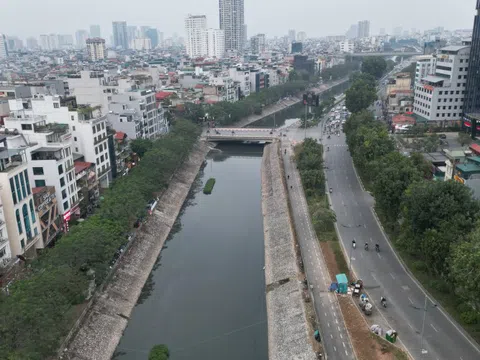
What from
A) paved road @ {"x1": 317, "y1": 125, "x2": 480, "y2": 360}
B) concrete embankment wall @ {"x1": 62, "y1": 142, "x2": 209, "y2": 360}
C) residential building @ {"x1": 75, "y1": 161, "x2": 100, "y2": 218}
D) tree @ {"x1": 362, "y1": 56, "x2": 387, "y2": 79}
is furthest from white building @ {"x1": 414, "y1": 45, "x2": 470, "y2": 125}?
tree @ {"x1": 362, "y1": 56, "x2": 387, "y2": 79}

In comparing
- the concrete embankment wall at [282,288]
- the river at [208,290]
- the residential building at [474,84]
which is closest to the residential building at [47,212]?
the river at [208,290]

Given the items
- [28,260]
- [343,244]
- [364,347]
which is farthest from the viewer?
[343,244]

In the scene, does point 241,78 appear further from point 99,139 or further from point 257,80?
point 99,139

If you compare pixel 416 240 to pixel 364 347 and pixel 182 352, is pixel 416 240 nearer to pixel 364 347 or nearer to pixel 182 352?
pixel 364 347

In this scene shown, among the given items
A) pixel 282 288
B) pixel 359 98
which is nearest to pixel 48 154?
pixel 282 288

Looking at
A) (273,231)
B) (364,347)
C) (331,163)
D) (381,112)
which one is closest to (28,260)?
(273,231)

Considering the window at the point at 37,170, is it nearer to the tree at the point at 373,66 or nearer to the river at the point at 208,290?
the river at the point at 208,290

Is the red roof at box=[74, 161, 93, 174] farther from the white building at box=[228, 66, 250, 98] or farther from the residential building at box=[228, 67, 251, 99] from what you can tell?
the white building at box=[228, 66, 250, 98]
